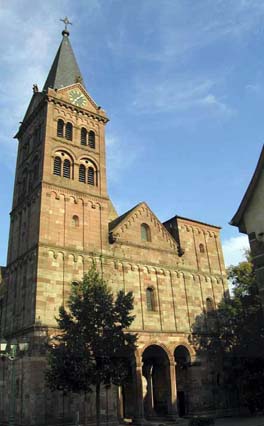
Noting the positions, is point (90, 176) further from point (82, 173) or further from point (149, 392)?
point (149, 392)

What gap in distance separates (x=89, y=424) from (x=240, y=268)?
740 inches

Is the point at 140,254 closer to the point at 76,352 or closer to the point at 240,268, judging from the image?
the point at 240,268

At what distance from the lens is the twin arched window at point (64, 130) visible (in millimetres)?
33750

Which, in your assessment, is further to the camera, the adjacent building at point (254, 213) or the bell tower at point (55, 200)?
the bell tower at point (55, 200)

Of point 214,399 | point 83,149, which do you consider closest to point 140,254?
point 83,149

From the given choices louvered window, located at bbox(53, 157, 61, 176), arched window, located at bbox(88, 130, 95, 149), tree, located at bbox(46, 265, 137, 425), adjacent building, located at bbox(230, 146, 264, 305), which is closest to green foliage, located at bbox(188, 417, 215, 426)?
tree, located at bbox(46, 265, 137, 425)

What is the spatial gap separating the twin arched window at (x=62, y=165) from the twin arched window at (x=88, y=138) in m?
3.01

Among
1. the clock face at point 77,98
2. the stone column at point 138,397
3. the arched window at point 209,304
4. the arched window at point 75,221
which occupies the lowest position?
the stone column at point 138,397

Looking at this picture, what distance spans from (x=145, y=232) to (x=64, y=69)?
1799 centimetres

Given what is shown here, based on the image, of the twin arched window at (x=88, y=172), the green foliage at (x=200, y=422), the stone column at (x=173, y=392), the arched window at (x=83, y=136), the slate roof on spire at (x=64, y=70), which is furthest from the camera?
the slate roof on spire at (x=64, y=70)

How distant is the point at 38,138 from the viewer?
3425 cm

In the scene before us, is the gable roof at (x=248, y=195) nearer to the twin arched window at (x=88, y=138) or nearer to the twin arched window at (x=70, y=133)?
the twin arched window at (x=70, y=133)

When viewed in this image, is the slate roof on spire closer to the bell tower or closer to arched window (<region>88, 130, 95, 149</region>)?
the bell tower

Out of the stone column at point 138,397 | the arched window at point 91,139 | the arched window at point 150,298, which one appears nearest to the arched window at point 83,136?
the arched window at point 91,139
